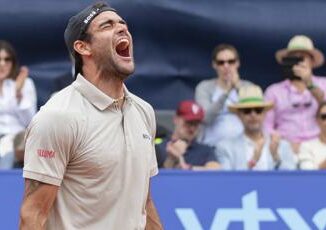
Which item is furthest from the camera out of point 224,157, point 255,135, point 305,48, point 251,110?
point 305,48

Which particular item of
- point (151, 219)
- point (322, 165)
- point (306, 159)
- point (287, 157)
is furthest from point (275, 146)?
point (151, 219)

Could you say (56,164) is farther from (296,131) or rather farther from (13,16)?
(13,16)

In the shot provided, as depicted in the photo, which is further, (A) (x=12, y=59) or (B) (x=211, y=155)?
(A) (x=12, y=59)

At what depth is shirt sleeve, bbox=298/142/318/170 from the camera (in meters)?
7.71

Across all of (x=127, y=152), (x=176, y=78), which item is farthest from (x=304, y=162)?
(x=127, y=152)

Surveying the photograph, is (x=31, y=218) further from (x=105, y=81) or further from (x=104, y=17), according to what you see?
(x=104, y=17)

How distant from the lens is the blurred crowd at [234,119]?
7641 mm

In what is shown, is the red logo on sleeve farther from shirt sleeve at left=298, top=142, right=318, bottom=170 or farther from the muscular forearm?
shirt sleeve at left=298, top=142, right=318, bottom=170

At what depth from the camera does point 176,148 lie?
774 centimetres

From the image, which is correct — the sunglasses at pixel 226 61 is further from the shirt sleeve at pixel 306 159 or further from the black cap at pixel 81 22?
the black cap at pixel 81 22

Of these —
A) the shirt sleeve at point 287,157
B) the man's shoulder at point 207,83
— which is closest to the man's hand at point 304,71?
the man's shoulder at point 207,83

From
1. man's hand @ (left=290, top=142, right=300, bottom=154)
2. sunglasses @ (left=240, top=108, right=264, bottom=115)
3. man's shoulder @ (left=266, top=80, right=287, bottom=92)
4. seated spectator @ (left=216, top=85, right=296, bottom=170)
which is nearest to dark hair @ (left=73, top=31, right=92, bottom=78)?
seated spectator @ (left=216, top=85, right=296, bottom=170)

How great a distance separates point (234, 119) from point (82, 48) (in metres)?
4.59

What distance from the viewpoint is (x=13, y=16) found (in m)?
9.57
